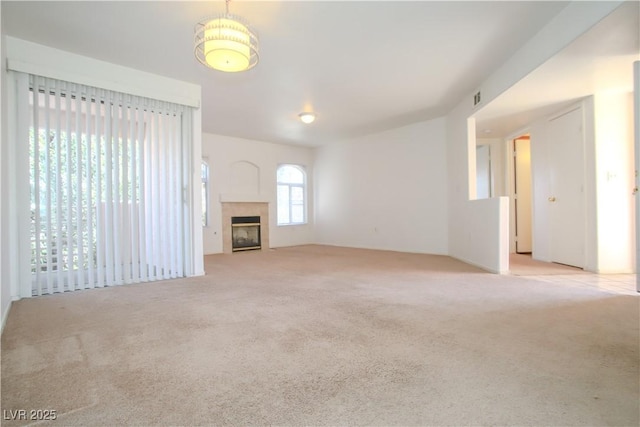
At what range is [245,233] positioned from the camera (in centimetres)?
783

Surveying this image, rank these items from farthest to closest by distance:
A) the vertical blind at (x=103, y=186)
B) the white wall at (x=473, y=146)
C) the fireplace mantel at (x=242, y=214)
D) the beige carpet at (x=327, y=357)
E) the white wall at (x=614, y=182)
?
the fireplace mantel at (x=242, y=214) → the white wall at (x=614, y=182) → the vertical blind at (x=103, y=186) → the white wall at (x=473, y=146) → the beige carpet at (x=327, y=357)

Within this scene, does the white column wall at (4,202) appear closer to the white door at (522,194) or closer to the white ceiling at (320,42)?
the white ceiling at (320,42)

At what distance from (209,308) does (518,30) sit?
4015 millimetres

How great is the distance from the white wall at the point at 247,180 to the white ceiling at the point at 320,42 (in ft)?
6.91

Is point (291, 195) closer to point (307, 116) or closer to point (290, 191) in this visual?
point (290, 191)

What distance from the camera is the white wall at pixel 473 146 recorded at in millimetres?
2805

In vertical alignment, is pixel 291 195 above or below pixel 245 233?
above

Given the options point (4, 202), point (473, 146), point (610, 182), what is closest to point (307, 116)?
point (473, 146)

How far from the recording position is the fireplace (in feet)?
24.9

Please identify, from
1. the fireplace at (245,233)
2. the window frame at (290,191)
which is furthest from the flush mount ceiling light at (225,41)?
the window frame at (290,191)

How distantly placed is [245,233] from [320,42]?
209 inches

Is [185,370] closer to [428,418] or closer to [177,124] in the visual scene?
[428,418]

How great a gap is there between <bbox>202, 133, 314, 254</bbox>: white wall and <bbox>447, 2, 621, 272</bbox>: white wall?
4.09 m

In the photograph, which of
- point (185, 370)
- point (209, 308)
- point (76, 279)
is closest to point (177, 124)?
point (76, 279)
